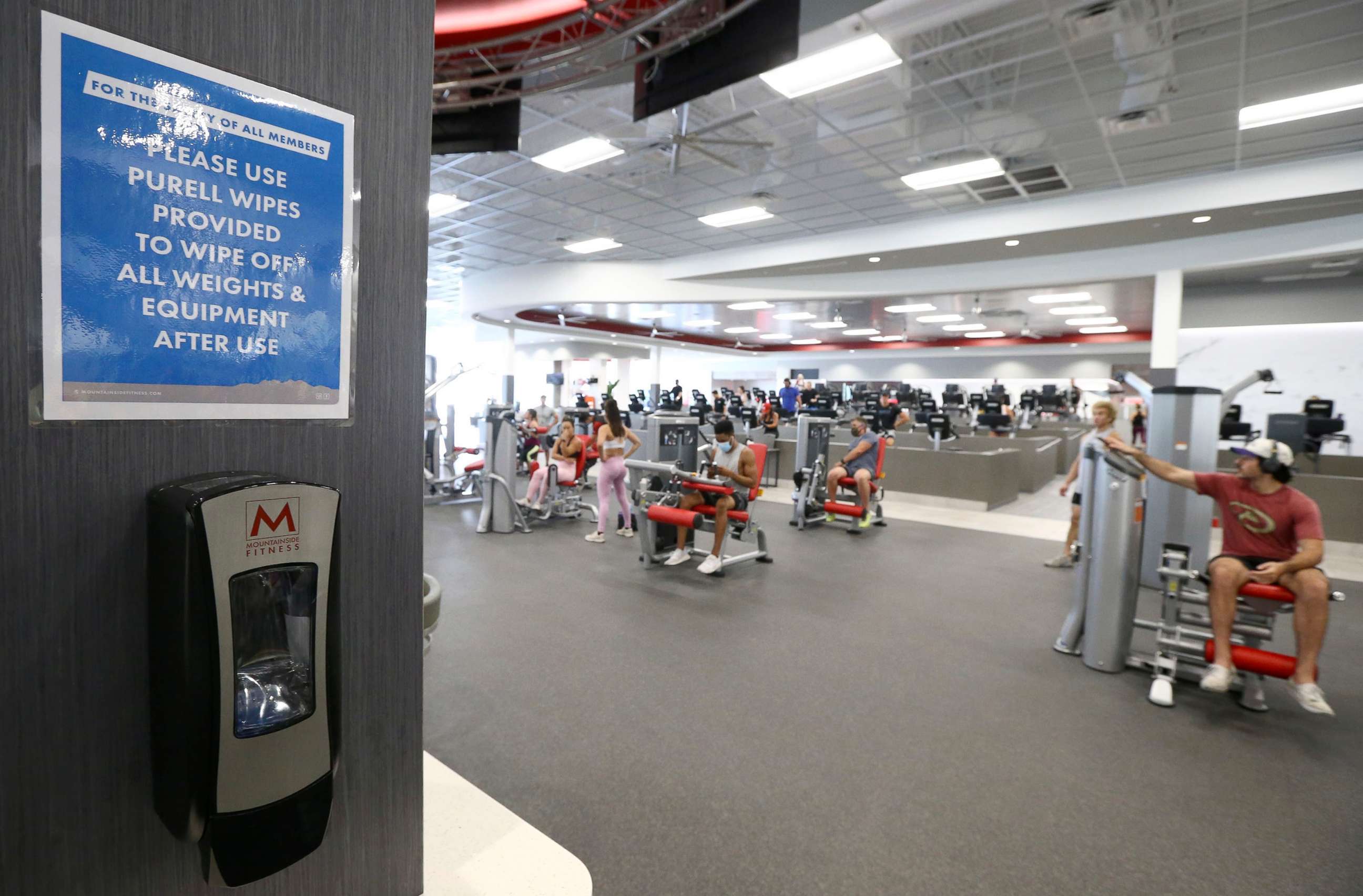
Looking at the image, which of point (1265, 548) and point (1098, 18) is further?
point (1098, 18)

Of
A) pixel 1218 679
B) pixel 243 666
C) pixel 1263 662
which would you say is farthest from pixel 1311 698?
pixel 243 666

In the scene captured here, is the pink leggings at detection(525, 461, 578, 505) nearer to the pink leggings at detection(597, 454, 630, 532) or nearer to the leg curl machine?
the pink leggings at detection(597, 454, 630, 532)

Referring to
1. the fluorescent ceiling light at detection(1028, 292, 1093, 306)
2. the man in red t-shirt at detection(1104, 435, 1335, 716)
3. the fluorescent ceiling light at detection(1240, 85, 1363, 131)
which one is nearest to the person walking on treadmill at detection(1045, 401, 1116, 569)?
the man in red t-shirt at detection(1104, 435, 1335, 716)

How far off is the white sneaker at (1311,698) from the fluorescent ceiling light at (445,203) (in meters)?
9.62

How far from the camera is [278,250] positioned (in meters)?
1.00

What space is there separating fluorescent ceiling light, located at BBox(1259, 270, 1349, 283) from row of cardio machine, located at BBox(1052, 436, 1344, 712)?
10.7 m

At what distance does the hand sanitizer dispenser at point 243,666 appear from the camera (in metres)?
0.83

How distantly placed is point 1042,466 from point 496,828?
11.6 m

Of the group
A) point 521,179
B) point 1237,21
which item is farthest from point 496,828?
point 521,179

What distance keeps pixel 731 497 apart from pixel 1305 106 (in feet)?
21.3

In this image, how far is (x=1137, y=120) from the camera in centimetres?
624

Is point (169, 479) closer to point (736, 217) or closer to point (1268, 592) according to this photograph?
point (1268, 592)

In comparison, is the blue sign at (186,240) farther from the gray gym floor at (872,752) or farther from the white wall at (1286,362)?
the white wall at (1286,362)

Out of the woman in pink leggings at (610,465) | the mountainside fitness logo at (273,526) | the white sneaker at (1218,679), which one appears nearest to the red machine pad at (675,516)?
the woman in pink leggings at (610,465)
